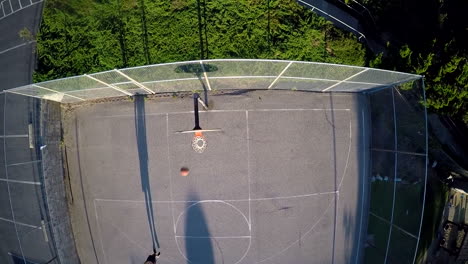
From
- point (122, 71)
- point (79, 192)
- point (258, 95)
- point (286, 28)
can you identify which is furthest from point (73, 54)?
point (286, 28)

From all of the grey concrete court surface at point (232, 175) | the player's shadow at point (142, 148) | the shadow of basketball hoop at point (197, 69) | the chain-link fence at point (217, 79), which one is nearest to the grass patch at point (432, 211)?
the grey concrete court surface at point (232, 175)

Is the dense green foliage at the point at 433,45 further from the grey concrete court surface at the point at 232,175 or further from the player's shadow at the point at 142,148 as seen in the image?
the player's shadow at the point at 142,148

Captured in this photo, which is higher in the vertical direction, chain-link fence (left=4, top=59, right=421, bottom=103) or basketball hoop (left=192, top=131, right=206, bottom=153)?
chain-link fence (left=4, top=59, right=421, bottom=103)

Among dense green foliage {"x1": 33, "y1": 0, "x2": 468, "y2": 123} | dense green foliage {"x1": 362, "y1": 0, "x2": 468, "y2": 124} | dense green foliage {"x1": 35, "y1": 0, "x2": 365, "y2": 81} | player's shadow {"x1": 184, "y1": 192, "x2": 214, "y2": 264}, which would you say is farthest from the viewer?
player's shadow {"x1": 184, "y1": 192, "x2": 214, "y2": 264}

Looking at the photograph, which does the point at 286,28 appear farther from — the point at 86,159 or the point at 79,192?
the point at 79,192

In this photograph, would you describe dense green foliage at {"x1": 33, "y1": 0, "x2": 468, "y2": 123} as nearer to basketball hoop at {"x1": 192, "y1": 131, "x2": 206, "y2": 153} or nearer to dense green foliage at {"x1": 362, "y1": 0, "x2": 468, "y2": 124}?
dense green foliage at {"x1": 362, "y1": 0, "x2": 468, "y2": 124}

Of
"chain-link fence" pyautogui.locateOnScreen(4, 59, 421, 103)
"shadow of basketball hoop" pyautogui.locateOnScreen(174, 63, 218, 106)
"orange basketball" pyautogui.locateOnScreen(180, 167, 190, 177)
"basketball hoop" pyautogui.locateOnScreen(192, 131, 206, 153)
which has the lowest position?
"orange basketball" pyautogui.locateOnScreen(180, 167, 190, 177)

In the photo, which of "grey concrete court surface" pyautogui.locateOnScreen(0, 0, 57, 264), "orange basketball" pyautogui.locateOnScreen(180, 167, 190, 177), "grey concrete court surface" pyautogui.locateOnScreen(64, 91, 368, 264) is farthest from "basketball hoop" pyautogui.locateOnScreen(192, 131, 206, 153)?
"grey concrete court surface" pyautogui.locateOnScreen(0, 0, 57, 264)
